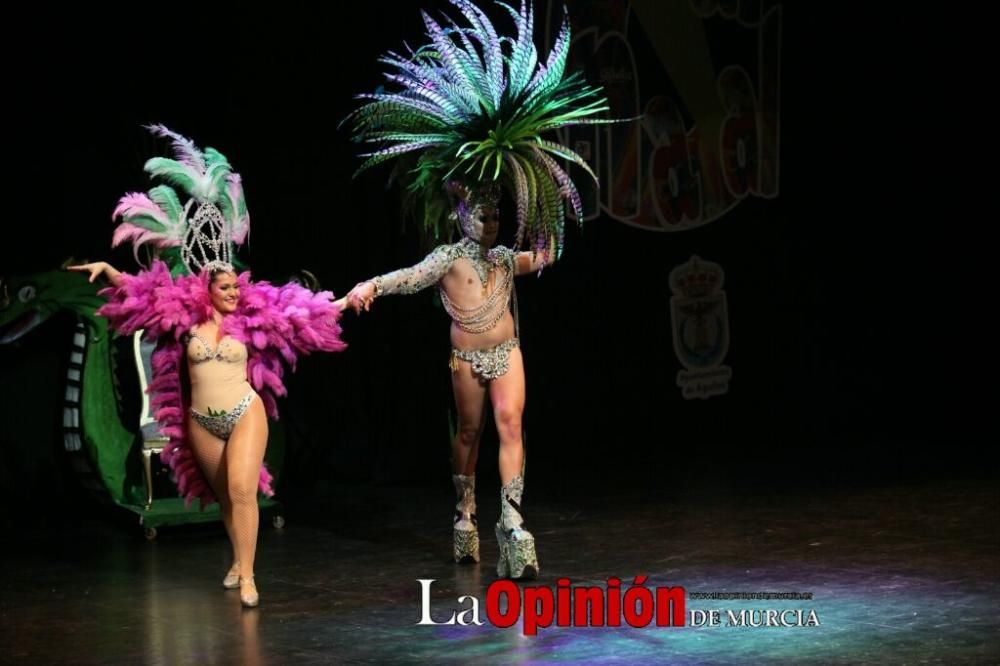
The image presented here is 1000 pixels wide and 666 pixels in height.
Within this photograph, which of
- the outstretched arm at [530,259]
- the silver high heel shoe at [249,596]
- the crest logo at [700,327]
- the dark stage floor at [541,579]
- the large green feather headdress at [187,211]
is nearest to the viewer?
the dark stage floor at [541,579]

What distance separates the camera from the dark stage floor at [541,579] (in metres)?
4.80

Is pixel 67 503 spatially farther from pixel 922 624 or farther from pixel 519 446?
pixel 922 624

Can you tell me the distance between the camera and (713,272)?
9.80m

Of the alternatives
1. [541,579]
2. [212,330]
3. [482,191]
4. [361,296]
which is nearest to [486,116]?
[482,191]

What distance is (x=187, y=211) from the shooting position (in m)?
5.76

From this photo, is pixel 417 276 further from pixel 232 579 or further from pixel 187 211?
pixel 232 579

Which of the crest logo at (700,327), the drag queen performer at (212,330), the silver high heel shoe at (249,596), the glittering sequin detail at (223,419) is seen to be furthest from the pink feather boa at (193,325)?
the crest logo at (700,327)

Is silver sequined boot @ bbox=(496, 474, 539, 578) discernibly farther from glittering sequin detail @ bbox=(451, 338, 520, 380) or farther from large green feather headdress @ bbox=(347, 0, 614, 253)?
large green feather headdress @ bbox=(347, 0, 614, 253)

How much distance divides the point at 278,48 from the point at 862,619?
13.9ft

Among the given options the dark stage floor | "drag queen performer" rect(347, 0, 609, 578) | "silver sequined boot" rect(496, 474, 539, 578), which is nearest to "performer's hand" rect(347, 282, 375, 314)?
"drag queen performer" rect(347, 0, 609, 578)

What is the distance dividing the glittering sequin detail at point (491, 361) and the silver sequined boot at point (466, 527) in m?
0.44

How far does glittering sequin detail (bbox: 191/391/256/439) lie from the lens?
5.58 m

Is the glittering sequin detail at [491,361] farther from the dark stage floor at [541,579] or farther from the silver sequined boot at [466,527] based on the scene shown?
the dark stage floor at [541,579]

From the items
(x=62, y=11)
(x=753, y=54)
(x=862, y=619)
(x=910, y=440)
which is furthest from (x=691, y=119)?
(x=862, y=619)
